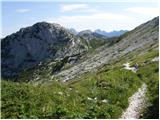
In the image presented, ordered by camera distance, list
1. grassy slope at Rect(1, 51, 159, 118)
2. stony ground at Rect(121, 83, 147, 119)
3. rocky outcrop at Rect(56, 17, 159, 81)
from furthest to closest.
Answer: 1. rocky outcrop at Rect(56, 17, 159, 81)
2. stony ground at Rect(121, 83, 147, 119)
3. grassy slope at Rect(1, 51, 159, 118)

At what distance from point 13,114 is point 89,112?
5712mm

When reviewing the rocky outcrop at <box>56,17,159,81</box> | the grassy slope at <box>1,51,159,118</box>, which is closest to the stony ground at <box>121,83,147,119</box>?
the grassy slope at <box>1,51,159,118</box>

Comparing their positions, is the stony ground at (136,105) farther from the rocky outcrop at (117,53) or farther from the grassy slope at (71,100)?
the rocky outcrop at (117,53)

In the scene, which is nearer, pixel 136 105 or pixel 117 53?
pixel 136 105

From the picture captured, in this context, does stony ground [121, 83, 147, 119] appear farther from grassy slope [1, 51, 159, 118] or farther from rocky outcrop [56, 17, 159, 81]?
rocky outcrop [56, 17, 159, 81]

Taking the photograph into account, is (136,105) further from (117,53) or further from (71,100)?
(117,53)

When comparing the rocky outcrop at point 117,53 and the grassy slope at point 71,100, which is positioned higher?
the grassy slope at point 71,100

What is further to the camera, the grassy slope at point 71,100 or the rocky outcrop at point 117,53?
the rocky outcrop at point 117,53

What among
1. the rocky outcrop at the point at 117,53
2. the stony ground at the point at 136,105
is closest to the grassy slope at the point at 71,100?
the stony ground at the point at 136,105

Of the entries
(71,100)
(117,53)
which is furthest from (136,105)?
(117,53)

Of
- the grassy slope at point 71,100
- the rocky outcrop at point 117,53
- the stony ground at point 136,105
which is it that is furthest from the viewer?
the rocky outcrop at point 117,53

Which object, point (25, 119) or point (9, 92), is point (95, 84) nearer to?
point (9, 92)

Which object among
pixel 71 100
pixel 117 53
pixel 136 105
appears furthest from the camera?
pixel 117 53

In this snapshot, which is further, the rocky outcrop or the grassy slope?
the rocky outcrop
